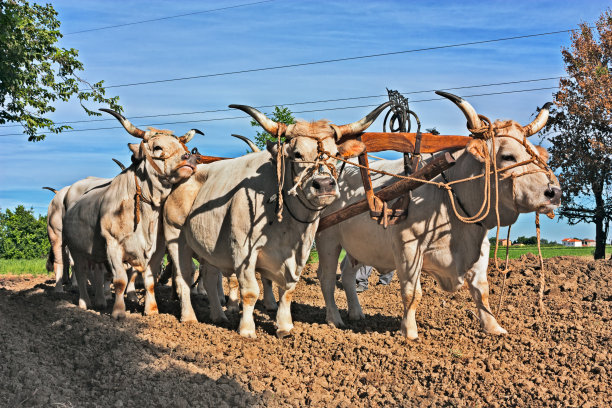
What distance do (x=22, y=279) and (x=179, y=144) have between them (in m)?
10.6

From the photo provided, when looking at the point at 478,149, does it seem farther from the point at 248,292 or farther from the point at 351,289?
the point at 351,289

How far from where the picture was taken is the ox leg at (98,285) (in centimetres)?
1005

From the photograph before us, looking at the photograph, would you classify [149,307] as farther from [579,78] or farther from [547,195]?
[579,78]

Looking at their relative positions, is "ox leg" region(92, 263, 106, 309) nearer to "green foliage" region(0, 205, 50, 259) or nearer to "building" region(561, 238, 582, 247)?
"green foliage" region(0, 205, 50, 259)

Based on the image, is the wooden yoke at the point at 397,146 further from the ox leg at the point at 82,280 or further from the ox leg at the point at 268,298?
the ox leg at the point at 82,280

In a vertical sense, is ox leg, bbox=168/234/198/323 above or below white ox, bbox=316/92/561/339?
below

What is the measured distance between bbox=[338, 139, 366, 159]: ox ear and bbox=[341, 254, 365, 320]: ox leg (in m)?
2.50

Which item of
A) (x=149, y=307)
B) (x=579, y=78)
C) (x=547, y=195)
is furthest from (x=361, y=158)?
(x=579, y=78)

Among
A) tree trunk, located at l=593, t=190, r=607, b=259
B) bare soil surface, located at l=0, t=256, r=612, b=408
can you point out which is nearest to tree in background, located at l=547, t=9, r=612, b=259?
tree trunk, located at l=593, t=190, r=607, b=259

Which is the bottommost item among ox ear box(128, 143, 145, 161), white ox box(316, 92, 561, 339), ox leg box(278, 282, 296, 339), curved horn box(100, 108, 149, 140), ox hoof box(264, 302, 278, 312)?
ox hoof box(264, 302, 278, 312)

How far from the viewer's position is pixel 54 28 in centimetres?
1694

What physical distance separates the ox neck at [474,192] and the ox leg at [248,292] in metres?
2.54

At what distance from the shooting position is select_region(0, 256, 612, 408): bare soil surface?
220 inches

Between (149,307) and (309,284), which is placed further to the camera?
(309,284)
